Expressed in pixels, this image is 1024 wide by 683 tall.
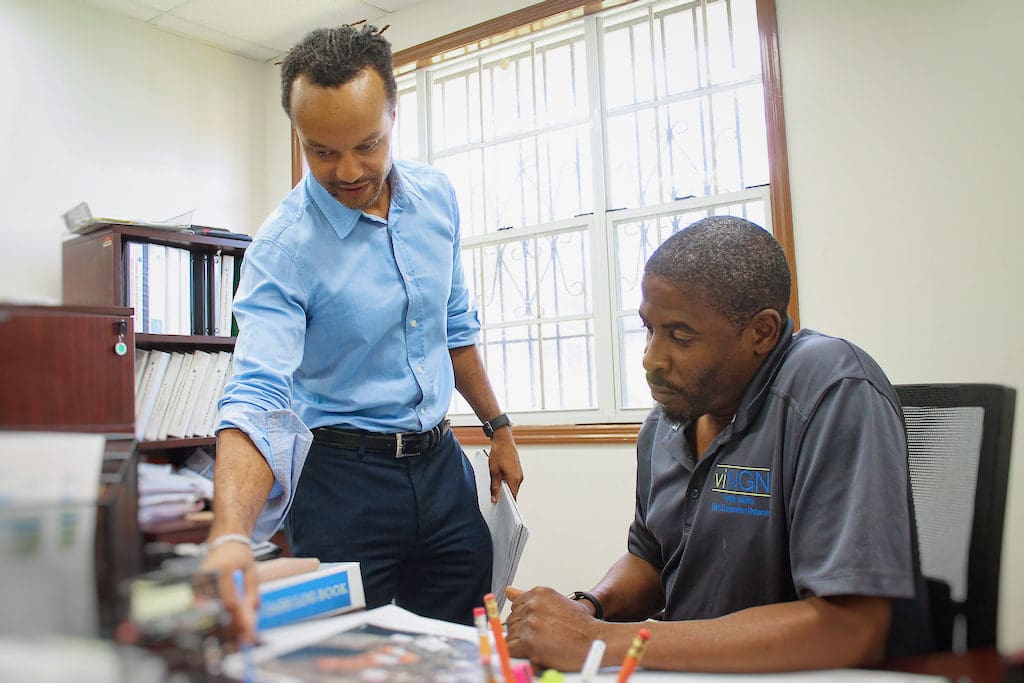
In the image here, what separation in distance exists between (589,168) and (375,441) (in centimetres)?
209

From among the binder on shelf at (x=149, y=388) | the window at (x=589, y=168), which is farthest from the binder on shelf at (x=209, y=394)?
the window at (x=589, y=168)

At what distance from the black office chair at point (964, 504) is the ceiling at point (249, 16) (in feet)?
9.48

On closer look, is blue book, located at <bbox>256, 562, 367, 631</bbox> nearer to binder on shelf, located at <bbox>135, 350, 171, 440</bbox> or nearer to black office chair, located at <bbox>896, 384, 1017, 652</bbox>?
binder on shelf, located at <bbox>135, 350, 171, 440</bbox>

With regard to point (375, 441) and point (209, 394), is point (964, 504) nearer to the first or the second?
point (375, 441)

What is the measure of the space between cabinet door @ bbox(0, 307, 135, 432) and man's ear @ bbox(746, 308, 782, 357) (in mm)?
721

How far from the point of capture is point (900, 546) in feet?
2.54

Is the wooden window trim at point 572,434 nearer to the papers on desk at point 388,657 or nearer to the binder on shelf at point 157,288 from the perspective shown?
the binder on shelf at point 157,288

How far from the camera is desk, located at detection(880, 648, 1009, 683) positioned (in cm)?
42

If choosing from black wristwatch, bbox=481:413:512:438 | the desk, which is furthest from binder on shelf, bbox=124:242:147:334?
the desk

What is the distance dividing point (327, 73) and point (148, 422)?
A: 0.63 metres

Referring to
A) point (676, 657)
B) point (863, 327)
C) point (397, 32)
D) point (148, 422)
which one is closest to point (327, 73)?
point (148, 422)

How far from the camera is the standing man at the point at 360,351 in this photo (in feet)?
3.54

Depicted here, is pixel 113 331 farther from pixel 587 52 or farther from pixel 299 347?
pixel 587 52

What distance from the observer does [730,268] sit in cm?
96
